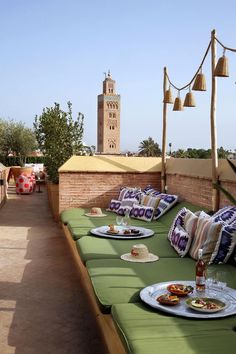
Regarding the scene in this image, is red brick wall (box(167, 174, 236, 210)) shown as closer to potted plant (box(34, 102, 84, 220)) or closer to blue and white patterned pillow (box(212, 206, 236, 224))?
blue and white patterned pillow (box(212, 206, 236, 224))

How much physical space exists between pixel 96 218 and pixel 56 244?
2.79 ft

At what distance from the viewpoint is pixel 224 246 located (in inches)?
162

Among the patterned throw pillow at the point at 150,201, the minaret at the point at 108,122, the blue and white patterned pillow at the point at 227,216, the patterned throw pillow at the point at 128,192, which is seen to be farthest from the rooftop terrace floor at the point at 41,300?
the minaret at the point at 108,122

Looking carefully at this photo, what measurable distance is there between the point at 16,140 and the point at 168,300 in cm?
2140

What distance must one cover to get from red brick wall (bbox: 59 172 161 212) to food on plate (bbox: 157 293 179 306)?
19.6 ft

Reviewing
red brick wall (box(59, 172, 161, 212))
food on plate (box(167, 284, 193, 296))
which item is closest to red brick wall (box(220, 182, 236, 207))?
food on plate (box(167, 284, 193, 296))

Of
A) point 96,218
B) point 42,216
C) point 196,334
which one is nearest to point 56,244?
point 96,218

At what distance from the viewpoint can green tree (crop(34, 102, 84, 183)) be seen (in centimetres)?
1111

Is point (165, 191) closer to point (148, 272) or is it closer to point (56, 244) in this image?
point (56, 244)

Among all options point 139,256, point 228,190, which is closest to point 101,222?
point 228,190

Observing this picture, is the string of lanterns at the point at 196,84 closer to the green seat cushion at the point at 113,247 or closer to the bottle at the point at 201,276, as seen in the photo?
the green seat cushion at the point at 113,247

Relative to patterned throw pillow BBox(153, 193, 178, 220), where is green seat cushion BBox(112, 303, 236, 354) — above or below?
below

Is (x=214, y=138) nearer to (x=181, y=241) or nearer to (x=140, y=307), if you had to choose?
(x=181, y=241)

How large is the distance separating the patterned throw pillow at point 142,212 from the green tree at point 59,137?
4040mm
